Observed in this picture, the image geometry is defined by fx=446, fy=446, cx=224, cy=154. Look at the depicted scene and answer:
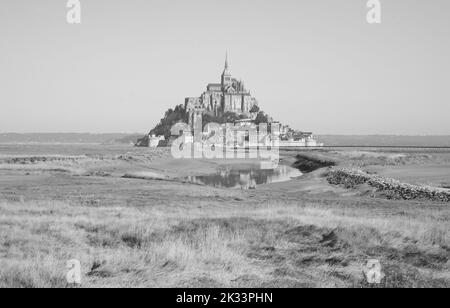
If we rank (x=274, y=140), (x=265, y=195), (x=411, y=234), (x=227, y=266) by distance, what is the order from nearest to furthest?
(x=227, y=266) → (x=411, y=234) → (x=265, y=195) → (x=274, y=140)

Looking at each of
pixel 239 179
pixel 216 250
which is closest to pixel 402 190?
pixel 216 250

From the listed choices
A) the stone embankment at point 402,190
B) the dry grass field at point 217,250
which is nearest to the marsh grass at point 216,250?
the dry grass field at point 217,250

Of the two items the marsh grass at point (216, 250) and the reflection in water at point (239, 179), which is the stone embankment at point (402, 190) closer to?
the reflection in water at point (239, 179)

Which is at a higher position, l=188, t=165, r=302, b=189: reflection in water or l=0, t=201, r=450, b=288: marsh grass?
l=0, t=201, r=450, b=288: marsh grass

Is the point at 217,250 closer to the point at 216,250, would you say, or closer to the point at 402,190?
the point at 216,250

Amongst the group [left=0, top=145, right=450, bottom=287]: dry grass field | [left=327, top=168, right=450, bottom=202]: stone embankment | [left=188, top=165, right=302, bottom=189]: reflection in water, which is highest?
[left=0, top=145, right=450, bottom=287]: dry grass field

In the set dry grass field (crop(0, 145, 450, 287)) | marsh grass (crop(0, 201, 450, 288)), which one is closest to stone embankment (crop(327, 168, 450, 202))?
dry grass field (crop(0, 145, 450, 287))

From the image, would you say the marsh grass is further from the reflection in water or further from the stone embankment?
Result: the reflection in water
